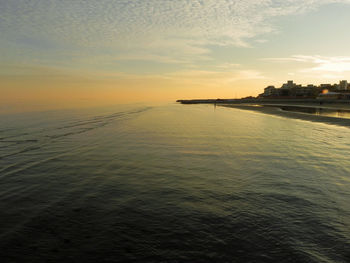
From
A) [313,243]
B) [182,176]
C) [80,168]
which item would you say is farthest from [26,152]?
[313,243]

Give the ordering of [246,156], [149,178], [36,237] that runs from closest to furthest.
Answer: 1. [36,237]
2. [149,178]
3. [246,156]

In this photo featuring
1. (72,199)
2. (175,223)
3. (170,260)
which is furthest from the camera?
(72,199)

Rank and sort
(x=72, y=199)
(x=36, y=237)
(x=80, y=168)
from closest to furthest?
(x=36, y=237) → (x=72, y=199) → (x=80, y=168)

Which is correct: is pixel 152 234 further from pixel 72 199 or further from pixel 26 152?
pixel 26 152

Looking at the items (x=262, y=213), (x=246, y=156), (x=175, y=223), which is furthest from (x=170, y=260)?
(x=246, y=156)

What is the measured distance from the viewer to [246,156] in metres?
16.4

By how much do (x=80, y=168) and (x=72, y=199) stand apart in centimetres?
498

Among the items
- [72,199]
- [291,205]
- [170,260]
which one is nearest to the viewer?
[170,260]

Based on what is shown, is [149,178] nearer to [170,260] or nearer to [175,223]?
[175,223]

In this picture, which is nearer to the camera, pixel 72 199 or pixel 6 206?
pixel 6 206

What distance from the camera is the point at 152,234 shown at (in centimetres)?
652

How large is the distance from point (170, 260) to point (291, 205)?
5.55 metres

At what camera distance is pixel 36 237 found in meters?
6.43

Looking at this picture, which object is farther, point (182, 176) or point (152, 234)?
point (182, 176)
